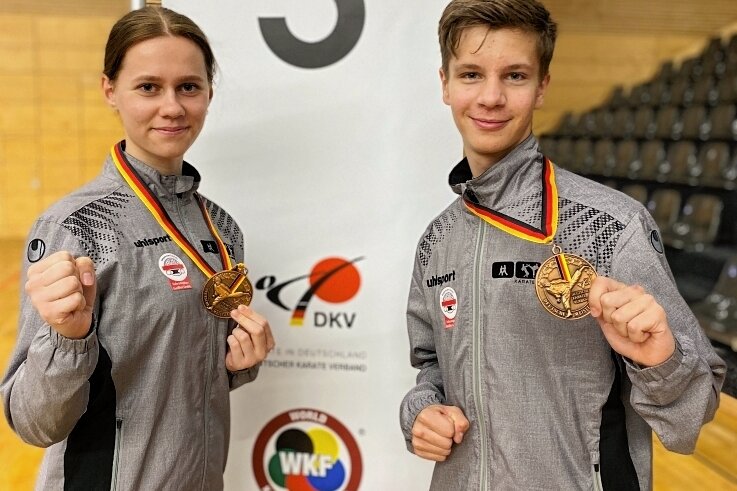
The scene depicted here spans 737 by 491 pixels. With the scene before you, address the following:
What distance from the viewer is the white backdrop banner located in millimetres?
2152

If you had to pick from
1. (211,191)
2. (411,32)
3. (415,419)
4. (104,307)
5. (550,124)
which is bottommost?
(415,419)

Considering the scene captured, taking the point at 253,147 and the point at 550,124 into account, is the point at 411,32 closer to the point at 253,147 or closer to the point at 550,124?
the point at 253,147

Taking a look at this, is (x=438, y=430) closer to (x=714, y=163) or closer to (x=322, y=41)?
(x=322, y=41)

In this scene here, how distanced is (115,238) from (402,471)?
3.89 feet

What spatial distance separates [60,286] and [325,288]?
1.10 meters

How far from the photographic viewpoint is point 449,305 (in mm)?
1486

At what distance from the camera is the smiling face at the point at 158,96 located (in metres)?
1.58

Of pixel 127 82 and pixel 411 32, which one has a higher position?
pixel 411 32

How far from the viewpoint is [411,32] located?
6.97 feet

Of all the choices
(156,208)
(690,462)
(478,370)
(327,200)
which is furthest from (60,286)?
(690,462)

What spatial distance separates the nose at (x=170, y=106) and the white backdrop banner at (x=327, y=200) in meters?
0.59

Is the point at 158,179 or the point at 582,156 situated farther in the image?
the point at 582,156

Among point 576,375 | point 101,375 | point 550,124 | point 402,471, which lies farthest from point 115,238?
point 550,124

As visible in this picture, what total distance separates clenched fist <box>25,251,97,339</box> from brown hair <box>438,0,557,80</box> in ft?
2.58
